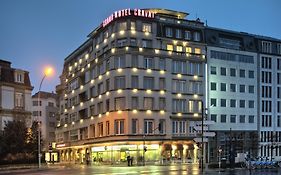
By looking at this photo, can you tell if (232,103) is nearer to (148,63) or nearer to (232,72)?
(232,72)

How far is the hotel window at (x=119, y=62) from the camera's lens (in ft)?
281

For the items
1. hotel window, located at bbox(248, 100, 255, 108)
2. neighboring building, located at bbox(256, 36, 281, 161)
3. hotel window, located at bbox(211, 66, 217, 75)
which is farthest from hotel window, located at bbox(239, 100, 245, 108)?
hotel window, located at bbox(211, 66, 217, 75)

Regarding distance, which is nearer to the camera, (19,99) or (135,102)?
(19,99)

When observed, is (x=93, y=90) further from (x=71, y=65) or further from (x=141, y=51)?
(x=71, y=65)

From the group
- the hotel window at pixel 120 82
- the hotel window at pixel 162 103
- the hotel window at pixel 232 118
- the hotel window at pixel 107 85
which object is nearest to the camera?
the hotel window at pixel 120 82

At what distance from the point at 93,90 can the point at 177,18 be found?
76.5 feet

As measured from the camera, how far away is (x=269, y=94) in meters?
104

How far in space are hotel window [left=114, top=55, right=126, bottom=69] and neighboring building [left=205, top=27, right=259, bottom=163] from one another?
769 inches

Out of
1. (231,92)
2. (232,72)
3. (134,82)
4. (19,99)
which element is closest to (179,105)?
(134,82)

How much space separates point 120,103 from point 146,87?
5.86m

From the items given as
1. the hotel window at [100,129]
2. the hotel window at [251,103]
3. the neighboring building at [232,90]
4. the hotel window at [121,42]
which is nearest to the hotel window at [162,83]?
the hotel window at [121,42]

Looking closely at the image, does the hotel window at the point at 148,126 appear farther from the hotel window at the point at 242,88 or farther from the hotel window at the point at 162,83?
the hotel window at the point at 242,88

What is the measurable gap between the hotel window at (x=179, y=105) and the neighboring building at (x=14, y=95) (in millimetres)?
27851

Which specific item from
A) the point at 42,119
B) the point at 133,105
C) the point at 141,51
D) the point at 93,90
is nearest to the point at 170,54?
the point at 141,51
